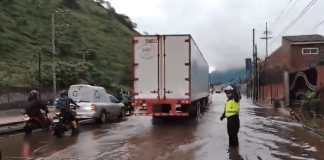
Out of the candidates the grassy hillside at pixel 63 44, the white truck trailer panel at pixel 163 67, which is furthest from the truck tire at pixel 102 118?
the grassy hillside at pixel 63 44

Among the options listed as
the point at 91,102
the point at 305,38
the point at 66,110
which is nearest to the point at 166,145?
the point at 66,110

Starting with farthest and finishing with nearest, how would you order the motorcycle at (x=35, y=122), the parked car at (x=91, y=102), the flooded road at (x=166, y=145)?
the parked car at (x=91, y=102)
the motorcycle at (x=35, y=122)
the flooded road at (x=166, y=145)

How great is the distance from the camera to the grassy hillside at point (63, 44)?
46.8m

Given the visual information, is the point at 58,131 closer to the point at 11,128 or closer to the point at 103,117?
the point at 11,128

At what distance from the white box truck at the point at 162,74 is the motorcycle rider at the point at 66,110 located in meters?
4.32

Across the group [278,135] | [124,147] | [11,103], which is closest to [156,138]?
[124,147]

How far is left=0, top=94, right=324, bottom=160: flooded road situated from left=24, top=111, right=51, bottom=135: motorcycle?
0.33 metres

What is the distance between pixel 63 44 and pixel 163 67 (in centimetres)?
3897

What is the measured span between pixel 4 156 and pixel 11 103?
2380 centimetres

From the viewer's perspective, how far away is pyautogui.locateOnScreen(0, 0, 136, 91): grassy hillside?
46.8m

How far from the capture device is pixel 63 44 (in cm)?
6141

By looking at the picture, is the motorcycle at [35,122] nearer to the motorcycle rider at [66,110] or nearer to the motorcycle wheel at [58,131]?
the motorcycle rider at [66,110]

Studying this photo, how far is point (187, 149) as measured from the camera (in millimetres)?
15500

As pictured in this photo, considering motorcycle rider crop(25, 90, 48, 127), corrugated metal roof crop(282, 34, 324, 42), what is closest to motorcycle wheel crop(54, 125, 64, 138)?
motorcycle rider crop(25, 90, 48, 127)
